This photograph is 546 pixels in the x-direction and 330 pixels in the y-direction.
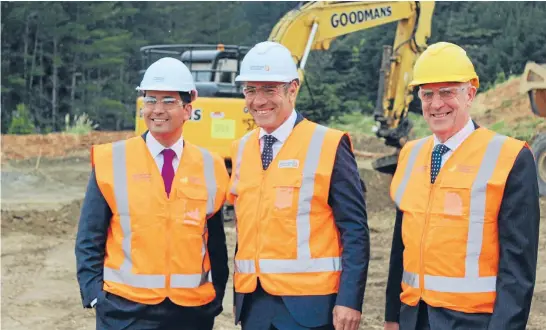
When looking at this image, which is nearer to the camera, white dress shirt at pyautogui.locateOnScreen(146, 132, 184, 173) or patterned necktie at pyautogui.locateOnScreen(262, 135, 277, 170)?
patterned necktie at pyautogui.locateOnScreen(262, 135, 277, 170)

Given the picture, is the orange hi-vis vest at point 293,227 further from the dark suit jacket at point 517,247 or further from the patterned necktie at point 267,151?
the dark suit jacket at point 517,247

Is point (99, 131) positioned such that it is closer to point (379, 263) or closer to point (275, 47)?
point (379, 263)

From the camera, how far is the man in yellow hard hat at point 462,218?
3.08 metres

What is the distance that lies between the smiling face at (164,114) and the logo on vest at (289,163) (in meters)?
0.51

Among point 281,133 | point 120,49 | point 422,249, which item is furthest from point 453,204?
point 120,49

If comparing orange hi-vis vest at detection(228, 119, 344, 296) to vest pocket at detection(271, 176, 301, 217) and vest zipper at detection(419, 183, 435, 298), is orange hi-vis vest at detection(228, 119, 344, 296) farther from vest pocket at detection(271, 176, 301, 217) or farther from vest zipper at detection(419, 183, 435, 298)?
vest zipper at detection(419, 183, 435, 298)

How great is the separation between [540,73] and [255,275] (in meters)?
9.02

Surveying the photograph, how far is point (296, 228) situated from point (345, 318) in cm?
42

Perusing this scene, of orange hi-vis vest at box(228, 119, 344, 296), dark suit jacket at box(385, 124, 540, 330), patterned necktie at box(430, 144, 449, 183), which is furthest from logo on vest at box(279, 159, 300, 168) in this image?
dark suit jacket at box(385, 124, 540, 330)

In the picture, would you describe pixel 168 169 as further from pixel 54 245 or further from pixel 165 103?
pixel 54 245

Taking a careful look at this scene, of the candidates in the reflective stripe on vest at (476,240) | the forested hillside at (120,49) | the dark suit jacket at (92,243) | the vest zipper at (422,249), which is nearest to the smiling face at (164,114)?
the dark suit jacket at (92,243)

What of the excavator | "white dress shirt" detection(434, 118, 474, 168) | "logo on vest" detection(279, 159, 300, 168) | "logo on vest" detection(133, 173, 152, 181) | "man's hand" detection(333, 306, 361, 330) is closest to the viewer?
"white dress shirt" detection(434, 118, 474, 168)

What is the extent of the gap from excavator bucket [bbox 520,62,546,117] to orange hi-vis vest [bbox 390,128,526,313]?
8785 mm

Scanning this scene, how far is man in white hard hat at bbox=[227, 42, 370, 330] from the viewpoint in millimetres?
3510
